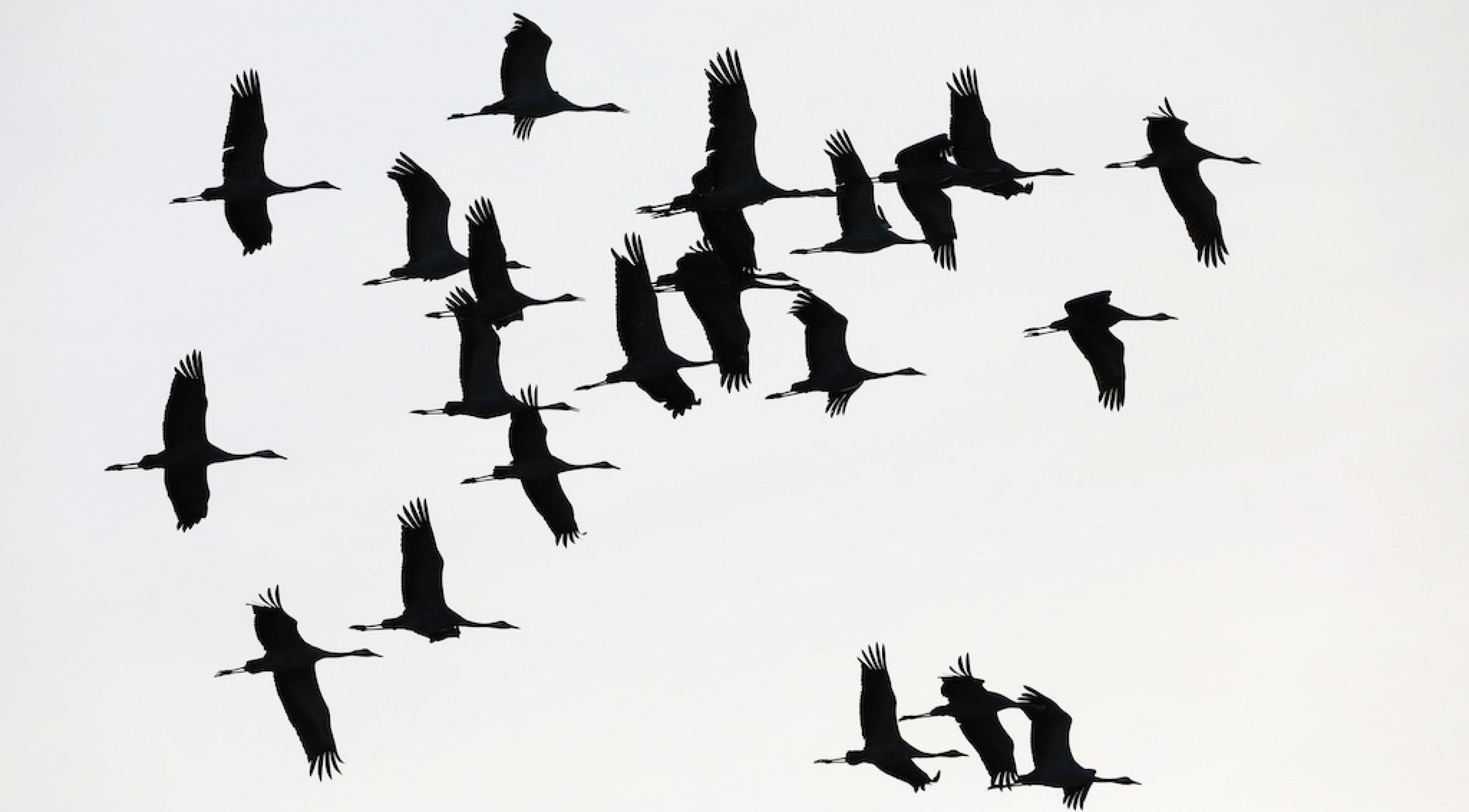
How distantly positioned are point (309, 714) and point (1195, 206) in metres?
13.5

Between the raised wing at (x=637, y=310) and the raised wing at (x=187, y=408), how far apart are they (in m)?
5.58

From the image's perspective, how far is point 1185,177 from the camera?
140 ft

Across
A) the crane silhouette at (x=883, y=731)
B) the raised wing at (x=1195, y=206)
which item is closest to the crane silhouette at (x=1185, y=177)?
the raised wing at (x=1195, y=206)

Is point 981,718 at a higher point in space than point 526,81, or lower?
lower

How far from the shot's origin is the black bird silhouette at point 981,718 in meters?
43.6

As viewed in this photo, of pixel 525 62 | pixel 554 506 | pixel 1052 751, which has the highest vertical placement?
pixel 525 62

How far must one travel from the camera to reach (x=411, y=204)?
43.8m

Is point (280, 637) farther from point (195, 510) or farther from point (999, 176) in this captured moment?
point (999, 176)

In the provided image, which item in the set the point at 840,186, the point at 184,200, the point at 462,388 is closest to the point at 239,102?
the point at 184,200

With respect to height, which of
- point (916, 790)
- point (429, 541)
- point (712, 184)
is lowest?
point (916, 790)

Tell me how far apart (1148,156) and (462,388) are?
9.70m

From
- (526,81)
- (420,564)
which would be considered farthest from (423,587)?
(526,81)

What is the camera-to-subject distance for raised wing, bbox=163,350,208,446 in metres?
43.0

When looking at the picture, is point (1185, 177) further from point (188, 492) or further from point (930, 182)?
point (188, 492)
